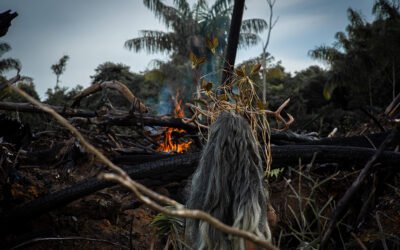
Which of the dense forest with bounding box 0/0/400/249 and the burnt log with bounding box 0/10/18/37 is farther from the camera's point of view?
the burnt log with bounding box 0/10/18/37

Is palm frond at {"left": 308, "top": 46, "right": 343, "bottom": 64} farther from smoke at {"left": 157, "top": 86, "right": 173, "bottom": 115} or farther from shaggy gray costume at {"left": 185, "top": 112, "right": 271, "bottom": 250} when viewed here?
shaggy gray costume at {"left": 185, "top": 112, "right": 271, "bottom": 250}

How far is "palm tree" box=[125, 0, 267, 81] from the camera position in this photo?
26.0 metres

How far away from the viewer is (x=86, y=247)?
2.25 metres

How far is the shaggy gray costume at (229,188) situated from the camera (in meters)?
1.09

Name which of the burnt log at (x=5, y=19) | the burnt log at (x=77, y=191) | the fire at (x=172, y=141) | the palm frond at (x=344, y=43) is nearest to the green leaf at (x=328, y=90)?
the palm frond at (x=344, y=43)

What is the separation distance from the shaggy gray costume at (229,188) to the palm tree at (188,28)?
82.9 feet

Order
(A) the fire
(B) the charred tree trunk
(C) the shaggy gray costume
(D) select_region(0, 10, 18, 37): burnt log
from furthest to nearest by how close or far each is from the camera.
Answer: (B) the charred tree trunk, (A) the fire, (D) select_region(0, 10, 18, 37): burnt log, (C) the shaggy gray costume

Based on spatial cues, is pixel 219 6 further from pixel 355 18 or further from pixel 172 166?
pixel 172 166

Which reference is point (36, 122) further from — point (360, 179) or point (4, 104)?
point (360, 179)

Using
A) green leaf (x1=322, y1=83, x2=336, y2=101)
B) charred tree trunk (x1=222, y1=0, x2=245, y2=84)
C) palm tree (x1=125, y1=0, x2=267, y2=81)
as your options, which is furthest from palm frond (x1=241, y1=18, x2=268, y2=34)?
charred tree trunk (x1=222, y1=0, x2=245, y2=84)

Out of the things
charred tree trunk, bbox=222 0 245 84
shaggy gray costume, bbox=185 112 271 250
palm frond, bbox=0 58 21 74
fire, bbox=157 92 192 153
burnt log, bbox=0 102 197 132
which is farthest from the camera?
palm frond, bbox=0 58 21 74

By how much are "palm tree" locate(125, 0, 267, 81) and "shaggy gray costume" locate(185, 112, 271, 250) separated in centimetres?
2527

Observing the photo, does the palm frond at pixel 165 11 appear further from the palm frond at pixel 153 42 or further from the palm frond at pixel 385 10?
the palm frond at pixel 385 10

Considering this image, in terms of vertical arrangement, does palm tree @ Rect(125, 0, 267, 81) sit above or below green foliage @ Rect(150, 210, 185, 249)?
above
